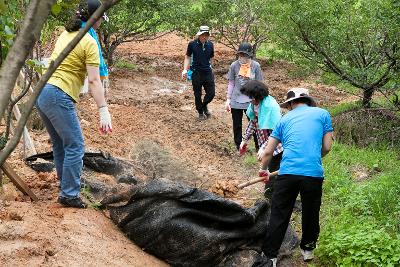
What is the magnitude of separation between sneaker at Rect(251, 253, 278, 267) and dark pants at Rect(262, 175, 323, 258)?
3 cm

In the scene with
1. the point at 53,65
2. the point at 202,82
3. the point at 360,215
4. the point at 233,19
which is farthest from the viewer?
the point at 233,19

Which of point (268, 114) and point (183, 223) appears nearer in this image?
point (183, 223)

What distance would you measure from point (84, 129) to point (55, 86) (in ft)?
12.0

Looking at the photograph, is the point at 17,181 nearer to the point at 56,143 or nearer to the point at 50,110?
the point at 56,143

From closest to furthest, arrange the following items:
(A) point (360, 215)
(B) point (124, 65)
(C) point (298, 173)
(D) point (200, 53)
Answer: (C) point (298, 173), (A) point (360, 215), (D) point (200, 53), (B) point (124, 65)

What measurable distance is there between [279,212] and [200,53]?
16.9 feet

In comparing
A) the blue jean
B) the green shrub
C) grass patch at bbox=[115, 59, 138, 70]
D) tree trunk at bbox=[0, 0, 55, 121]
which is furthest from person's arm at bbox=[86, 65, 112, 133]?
grass patch at bbox=[115, 59, 138, 70]

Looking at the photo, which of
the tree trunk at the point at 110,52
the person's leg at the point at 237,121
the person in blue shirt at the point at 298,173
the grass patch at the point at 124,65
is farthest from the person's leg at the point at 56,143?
the grass patch at the point at 124,65

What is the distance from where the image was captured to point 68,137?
4.12 m

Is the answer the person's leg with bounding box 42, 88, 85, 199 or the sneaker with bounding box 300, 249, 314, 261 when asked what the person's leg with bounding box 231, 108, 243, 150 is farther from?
the person's leg with bounding box 42, 88, 85, 199

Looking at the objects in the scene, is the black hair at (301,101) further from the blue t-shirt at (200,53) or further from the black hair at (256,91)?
the blue t-shirt at (200,53)

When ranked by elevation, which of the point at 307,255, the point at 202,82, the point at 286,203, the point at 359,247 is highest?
the point at 202,82

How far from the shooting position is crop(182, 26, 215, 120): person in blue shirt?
909 centimetres

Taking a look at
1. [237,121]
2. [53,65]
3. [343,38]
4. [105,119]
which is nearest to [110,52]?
[343,38]
